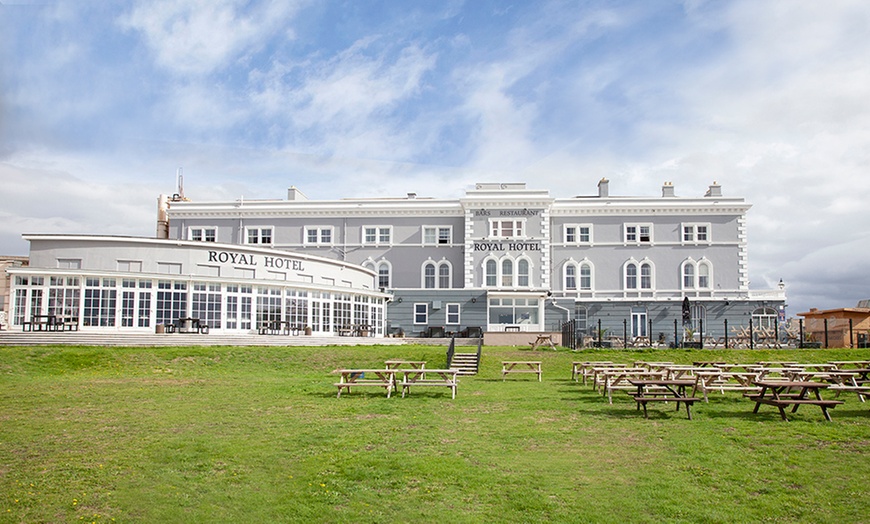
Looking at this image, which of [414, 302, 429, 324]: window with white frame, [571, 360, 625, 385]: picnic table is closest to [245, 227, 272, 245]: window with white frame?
[414, 302, 429, 324]: window with white frame

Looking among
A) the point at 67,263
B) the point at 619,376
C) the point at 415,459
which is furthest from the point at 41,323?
the point at 415,459

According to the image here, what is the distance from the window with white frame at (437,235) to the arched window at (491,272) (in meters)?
3.68

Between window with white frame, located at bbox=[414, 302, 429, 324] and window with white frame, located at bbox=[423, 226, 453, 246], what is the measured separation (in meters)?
4.97

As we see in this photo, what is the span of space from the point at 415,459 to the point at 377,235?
38103mm

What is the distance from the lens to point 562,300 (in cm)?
4322

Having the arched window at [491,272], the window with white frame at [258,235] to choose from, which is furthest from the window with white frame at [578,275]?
the window with white frame at [258,235]

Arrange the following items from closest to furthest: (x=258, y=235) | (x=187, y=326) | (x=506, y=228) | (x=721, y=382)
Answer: (x=721, y=382) → (x=187, y=326) → (x=506, y=228) → (x=258, y=235)

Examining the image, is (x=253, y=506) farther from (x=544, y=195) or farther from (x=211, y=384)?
(x=544, y=195)

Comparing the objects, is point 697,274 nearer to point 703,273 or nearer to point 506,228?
point 703,273

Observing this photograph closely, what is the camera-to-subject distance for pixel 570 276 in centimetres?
4616

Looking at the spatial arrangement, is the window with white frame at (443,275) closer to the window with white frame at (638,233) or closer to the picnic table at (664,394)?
the window with white frame at (638,233)

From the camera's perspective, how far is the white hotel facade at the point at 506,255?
4247 cm

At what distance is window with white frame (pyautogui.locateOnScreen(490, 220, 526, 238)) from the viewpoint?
44125 mm

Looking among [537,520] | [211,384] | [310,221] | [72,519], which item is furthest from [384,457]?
[310,221]
